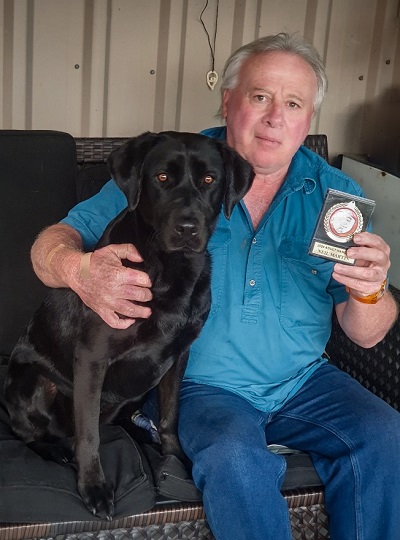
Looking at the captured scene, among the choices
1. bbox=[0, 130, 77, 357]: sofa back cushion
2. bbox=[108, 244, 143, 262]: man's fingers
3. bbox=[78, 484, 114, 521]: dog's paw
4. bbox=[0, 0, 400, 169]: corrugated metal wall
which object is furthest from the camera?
bbox=[0, 0, 400, 169]: corrugated metal wall

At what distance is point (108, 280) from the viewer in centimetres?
197

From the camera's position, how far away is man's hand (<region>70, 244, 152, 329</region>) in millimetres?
1976

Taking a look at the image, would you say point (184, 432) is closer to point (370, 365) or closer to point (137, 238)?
point (137, 238)

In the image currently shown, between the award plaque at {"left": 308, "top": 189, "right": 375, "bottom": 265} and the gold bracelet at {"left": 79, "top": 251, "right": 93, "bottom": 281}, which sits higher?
the award plaque at {"left": 308, "top": 189, "right": 375, "bottom": 265}

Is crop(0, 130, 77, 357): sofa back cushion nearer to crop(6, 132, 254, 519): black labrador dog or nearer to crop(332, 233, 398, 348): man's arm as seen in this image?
crop(6, 132, 254, 519): black labrador dog

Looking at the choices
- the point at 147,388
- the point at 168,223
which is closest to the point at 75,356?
the point at 147,388

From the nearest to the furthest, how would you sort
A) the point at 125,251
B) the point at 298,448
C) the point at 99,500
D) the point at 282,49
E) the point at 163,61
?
the point at 99,500 < the point at 125,251 < the point at 298,448 < the point at 282,49 < the point at 163,61

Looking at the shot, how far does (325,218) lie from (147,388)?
2.17 ft

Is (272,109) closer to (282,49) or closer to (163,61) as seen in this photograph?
(282,49)

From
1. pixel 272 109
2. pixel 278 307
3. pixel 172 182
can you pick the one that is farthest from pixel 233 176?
pixel 278 307

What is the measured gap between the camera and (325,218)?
6.46 ft

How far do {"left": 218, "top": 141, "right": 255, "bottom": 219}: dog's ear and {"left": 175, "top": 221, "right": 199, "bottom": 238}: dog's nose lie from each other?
0.19 m

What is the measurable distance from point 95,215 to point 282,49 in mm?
722

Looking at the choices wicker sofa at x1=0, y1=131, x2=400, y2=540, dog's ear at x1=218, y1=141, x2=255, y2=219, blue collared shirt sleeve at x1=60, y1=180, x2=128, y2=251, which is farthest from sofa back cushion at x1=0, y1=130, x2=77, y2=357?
dog's ear at x1=218, y1=141, x2=255, y2=219
